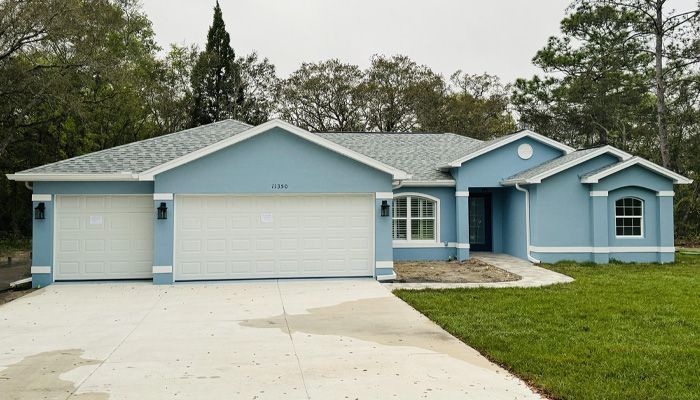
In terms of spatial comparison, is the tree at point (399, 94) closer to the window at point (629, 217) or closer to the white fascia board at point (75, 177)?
the window at point (629, 217)

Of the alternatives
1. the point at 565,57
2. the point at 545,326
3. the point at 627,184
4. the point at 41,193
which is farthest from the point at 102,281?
the point at 565,57

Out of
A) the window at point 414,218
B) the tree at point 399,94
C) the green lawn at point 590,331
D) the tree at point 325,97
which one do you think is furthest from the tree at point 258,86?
the green lawn at point 590,331

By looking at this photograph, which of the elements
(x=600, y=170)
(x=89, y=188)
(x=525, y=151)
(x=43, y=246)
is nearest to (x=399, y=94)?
(x=525, y=151)

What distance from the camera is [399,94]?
125ft

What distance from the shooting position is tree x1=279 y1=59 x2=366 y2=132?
123ft

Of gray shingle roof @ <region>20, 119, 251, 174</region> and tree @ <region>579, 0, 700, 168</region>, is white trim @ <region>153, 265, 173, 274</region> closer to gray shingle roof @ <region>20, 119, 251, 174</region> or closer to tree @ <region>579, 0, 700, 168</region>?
gray shingle roof @ <region>20, 119, 251, 174</region>

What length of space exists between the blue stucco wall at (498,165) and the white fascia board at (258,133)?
186 inches

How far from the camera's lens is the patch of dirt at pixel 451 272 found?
14.1m

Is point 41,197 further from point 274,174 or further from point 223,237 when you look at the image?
point 274,174

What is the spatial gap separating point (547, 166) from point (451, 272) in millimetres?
4946

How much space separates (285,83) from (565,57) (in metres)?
17.7

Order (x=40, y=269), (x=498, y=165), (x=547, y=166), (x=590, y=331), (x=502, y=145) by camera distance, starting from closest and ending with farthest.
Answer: (x=590, y=331), (x=40, y=269), (x=547, y=166), (x=502, y=145), (x=498, y=165)

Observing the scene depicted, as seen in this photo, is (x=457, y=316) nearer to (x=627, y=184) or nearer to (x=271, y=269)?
(x=271, y=269)

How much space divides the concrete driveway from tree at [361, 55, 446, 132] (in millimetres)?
26929
